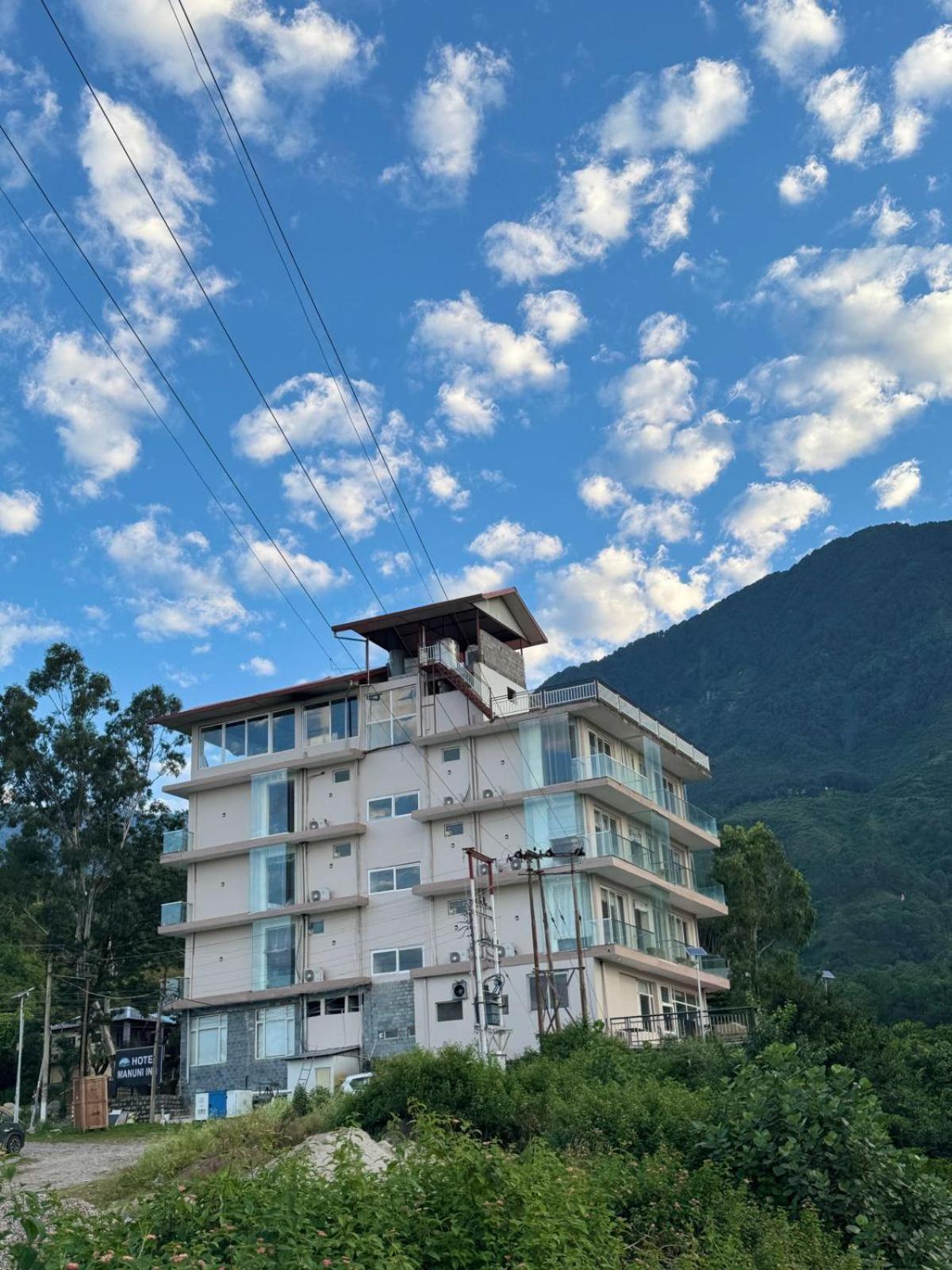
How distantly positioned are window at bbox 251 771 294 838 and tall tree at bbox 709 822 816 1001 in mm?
19373

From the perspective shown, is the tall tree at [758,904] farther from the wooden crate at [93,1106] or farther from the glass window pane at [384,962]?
the wooden crate at [93,1106]

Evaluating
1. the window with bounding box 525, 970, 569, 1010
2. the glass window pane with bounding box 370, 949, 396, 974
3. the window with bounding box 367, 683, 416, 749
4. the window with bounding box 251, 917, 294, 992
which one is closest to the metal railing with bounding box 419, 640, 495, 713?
the window with bounding box 367, 683, 416, 749

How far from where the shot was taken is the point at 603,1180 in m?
14.7

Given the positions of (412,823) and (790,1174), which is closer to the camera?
(790,1174)

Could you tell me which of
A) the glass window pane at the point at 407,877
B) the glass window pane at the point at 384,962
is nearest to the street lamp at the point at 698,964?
the glass window pane at the point at 407,877

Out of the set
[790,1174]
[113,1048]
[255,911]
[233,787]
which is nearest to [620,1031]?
[255,911]

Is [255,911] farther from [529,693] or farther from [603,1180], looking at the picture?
[603,1180]

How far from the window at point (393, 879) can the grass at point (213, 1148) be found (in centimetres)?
1535

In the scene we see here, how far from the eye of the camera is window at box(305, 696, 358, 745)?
46312mm

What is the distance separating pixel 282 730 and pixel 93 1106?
14.3 meters

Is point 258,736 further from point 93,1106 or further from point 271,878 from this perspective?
point 93,1106

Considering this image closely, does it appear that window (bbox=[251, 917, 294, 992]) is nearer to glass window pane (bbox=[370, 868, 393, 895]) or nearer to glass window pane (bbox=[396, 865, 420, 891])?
glass window pane (bbox=[370, 868, 393, 895])

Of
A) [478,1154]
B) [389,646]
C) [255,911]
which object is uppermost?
[389,646]

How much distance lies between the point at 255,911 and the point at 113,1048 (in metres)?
13.1
